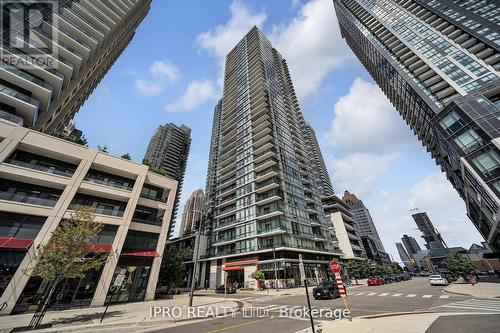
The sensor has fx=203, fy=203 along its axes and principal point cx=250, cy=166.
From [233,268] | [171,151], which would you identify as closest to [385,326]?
[233,268]

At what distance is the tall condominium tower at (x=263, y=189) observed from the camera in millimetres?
41625

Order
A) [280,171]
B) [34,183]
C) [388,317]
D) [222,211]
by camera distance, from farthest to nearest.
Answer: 1. [222,211]
2. [280,171]
3. [34,183]
4. [388,317]

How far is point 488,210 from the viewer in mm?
32375

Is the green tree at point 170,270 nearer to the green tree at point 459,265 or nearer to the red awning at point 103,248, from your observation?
the red awning at point 103,248

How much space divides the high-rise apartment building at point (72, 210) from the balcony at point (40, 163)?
0.07m

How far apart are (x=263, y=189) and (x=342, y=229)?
42.2 metres

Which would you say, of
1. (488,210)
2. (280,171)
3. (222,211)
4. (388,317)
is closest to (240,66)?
(280,171)

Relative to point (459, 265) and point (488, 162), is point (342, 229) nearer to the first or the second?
point (459, 265)

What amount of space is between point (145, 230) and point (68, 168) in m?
11.4

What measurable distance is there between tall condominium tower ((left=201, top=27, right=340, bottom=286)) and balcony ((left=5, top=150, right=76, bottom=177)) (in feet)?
107

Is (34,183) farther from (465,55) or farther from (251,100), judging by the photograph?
(465,55)

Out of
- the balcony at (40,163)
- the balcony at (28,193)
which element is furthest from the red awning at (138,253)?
the balcony at (40,163)

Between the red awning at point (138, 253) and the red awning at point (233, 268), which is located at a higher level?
the red awning at point (233, 268)

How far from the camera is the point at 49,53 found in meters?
31.4
